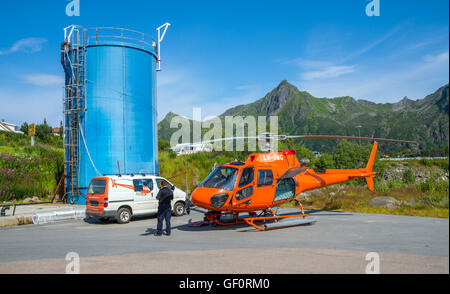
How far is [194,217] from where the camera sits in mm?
14281

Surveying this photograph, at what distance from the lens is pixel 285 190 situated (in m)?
11.8

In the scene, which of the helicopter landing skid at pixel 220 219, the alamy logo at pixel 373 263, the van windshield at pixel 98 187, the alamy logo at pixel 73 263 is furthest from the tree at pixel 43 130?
the alamy logo at pixel 373 263

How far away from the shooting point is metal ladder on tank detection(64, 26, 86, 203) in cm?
2000

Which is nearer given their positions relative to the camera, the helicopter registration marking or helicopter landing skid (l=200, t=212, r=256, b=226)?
helicopter landing skid (l=200, t=212, r=256, b=226)

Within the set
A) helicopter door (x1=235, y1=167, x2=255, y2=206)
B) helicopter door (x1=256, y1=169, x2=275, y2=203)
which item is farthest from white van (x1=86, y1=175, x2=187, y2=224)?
helicopter door (x1=256, y1=169, x2=275, y2=203)

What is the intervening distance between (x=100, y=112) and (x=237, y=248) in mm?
15330

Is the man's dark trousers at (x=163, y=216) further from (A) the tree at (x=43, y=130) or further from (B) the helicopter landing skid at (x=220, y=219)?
(A) the tree at (x=43, y=130)

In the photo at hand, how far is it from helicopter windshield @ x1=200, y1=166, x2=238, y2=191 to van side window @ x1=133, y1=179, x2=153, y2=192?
12.8 feet

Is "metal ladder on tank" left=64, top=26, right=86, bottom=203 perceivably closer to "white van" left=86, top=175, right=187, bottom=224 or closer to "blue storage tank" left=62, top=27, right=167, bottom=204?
"blue storage tank" left=62, top=27, right=167, bottom=204

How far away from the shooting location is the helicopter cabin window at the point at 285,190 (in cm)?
1148

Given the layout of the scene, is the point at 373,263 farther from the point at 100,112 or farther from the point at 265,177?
the point at 100,112

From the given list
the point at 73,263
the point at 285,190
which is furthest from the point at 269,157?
the point at 73,263

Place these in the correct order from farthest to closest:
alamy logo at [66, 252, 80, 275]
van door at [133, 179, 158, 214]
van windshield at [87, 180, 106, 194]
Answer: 1. van door at [133, 179, 158, 214]
2. van windshield at [87, 180, 106, 194]
3. alamy logo at [66, 252, 80, 275]
